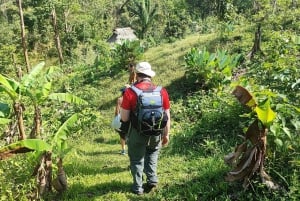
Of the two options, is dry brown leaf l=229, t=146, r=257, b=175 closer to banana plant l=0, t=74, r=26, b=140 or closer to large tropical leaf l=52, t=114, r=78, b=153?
large tropical leaf l=52, t=114, r=78, b=153

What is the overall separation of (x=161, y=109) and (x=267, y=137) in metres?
1.26

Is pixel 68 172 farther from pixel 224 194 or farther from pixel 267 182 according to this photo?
pixel 267 182

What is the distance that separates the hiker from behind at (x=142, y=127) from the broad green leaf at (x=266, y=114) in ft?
3.80

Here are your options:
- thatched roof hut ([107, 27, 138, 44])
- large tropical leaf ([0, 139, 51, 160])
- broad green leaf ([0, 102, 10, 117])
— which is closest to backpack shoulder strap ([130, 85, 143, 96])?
large tropical leaf ([0, 139, 51, 160])

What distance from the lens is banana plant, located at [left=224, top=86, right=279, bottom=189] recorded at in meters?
4.25

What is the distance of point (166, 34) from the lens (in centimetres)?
2509

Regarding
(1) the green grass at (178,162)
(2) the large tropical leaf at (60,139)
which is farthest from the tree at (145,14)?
(2) the large tropical leaf at (60,139)

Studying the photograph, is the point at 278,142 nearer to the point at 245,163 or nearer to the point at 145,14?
the point at 245,163

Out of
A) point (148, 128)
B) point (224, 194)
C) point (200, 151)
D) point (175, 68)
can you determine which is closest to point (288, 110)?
point (224, 194)

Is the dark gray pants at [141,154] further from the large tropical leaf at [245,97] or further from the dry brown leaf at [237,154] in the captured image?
the large tropical leaf at [245,97]

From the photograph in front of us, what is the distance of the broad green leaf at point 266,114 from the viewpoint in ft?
13.7

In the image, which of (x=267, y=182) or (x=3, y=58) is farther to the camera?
(x=3, y=58)

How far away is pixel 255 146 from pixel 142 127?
4.32 ft

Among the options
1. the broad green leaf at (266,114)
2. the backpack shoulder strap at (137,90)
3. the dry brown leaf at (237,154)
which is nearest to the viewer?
the broad green leaf at (266,114)
